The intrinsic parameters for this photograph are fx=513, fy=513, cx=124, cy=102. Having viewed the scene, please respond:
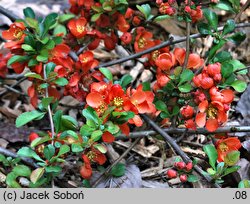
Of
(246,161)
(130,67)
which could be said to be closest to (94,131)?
(246,161)

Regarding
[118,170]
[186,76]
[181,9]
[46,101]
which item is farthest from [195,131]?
[46,101]

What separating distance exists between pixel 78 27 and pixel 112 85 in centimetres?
49

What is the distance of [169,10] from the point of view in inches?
72.1

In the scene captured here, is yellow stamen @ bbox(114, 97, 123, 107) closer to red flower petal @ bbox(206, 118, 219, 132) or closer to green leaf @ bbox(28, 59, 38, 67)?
red flower petal @ bbox(206, 118, 219, 132)

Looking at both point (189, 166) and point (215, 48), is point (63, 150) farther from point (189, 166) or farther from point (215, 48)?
point (215, 48)

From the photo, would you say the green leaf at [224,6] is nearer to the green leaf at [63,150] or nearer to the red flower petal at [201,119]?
the red flower petal at [201,119]

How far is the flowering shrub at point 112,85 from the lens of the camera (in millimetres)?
1670

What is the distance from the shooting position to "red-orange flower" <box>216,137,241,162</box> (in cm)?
176

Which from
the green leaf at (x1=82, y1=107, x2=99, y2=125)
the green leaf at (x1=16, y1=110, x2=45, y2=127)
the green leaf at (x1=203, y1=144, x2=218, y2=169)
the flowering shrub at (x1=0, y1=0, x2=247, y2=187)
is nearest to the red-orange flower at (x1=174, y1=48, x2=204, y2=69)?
the flowering shrub at (x1=0, y1=0, x2=247, y2=187)

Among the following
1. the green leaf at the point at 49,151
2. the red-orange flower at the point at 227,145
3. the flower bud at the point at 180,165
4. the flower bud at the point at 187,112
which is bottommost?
the red-orange flower at the point at 227,145

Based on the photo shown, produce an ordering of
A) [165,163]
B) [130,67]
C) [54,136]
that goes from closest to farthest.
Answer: [54,136] < [165,163] < [130,67]

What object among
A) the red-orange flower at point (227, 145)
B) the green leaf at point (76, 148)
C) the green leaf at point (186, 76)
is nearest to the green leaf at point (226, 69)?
the green leaf at point (186, 76)

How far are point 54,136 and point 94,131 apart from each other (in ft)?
0.64
